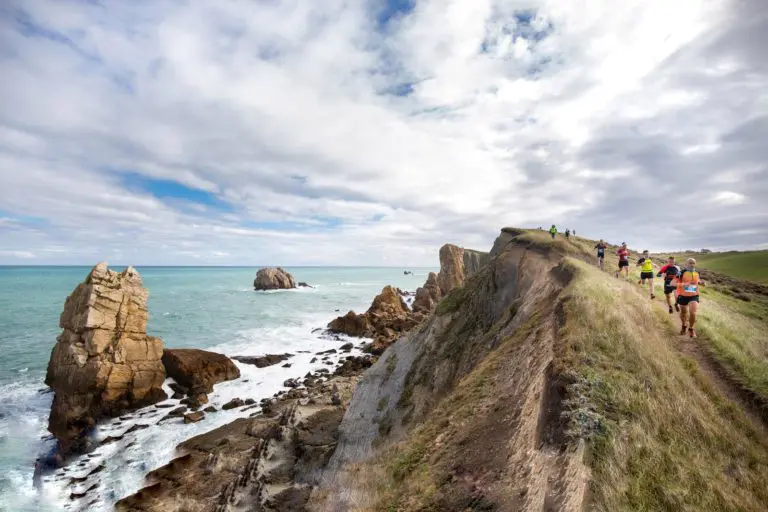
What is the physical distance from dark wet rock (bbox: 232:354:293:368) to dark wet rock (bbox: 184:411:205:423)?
13320mm

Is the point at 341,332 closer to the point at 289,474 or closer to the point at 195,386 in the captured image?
the point at 195,386

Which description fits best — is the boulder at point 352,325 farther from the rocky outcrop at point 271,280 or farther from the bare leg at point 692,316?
the rocky outcrop at point 271,280

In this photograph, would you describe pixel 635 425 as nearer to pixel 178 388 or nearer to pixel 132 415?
pixel 132 415

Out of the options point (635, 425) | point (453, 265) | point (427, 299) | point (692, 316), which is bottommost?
point (427, 299)

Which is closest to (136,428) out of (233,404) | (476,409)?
(233,404)

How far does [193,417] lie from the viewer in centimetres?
2972

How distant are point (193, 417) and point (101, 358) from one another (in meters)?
9.96

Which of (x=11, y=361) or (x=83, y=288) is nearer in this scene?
(x=83, y=288)

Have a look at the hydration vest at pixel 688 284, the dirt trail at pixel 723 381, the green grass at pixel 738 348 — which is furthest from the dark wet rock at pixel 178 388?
the green grass at pixel 738 348

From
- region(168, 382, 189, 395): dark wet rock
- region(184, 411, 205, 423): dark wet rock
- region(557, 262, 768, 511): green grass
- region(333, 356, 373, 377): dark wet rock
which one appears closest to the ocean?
region(184, 411, 205, 423): dark wet rock

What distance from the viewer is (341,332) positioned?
204 ft

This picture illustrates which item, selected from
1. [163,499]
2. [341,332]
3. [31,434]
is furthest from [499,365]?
[341,332]

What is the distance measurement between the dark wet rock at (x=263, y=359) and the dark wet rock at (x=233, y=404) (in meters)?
10.9

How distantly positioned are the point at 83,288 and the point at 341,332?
122 ft
